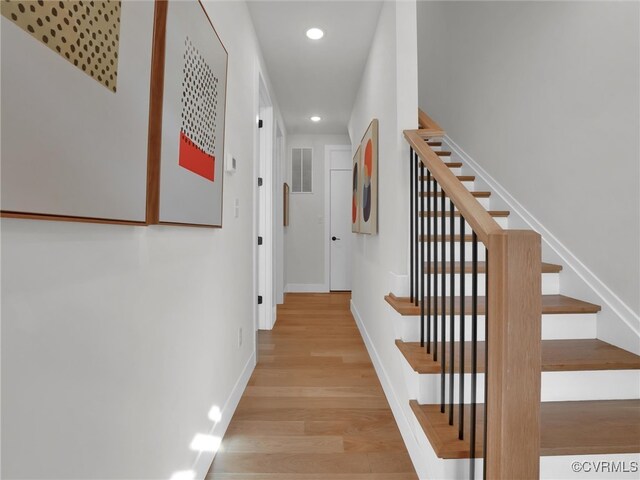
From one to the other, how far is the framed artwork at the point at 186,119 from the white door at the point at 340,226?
399 cm

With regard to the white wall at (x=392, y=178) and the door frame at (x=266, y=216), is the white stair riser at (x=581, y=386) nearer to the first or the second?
the white wall at (x=392, y=178)

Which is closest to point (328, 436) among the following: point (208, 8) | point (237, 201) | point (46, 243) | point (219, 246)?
point (219, 246)

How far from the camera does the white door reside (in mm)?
5555

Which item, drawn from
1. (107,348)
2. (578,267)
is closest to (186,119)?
(107,348)

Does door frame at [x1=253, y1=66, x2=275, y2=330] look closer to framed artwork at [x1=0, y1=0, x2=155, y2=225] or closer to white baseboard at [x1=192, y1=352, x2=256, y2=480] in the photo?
white baseboard at [x1=192, y1=352, x2=256, y2=480]

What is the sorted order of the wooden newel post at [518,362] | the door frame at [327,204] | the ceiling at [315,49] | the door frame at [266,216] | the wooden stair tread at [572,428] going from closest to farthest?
the wooden newel post at [518,362] < the wooden stair tread at [572,428] < the ceiling at [315,49] < the door frame at [266,216] < the door frame at [327,204]

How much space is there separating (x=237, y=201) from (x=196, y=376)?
1069mm

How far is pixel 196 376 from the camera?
1.37 metres

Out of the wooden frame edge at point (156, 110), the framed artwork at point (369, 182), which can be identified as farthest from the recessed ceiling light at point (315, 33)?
the wooden frame edge at point (156, 110)

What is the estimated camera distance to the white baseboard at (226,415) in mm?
1387

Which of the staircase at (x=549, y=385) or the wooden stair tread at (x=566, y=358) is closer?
the staircase at (x=549, y=385)

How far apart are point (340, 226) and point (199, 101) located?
14.3ft

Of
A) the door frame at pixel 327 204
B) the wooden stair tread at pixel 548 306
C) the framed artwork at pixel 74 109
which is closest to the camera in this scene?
the framed artwork at pixel 74 109

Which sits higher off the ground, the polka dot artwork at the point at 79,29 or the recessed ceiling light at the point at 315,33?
the recessed ceiling light at the point at 315,33
